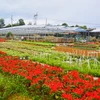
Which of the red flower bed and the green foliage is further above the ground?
the red flower bed

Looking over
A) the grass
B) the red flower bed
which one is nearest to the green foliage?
the grass

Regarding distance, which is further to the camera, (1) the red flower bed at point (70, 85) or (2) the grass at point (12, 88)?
(2) the grass at point (12, 88)

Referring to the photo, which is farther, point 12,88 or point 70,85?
point 12,88

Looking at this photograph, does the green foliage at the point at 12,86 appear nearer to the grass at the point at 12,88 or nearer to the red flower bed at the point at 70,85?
the grass at the point at 12,88

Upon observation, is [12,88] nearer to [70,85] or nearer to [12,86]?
[12,86]

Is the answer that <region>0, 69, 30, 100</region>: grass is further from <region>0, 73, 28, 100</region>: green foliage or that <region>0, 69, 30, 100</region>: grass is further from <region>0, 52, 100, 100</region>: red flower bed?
<region>0, 52, 100, 100</region>: red flower bed

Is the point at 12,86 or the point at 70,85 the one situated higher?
the point at 70,85

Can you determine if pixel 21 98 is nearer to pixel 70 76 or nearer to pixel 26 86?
pixel 26 86

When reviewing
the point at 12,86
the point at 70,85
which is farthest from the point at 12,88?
the point at 70,85

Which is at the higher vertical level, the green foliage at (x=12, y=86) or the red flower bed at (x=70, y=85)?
the red flower bed at (x=70, y=85)

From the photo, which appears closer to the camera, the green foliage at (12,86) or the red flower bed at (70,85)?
the red flower bed at (70,85)

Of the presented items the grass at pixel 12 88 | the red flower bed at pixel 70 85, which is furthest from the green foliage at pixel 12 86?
the red flower bed at pixel 70 85

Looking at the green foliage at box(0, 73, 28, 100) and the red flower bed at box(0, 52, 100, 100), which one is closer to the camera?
the red flower bed at box(0, 52, 100, 100)

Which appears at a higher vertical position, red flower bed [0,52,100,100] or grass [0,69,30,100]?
red flower bed [0,52,100,100]
